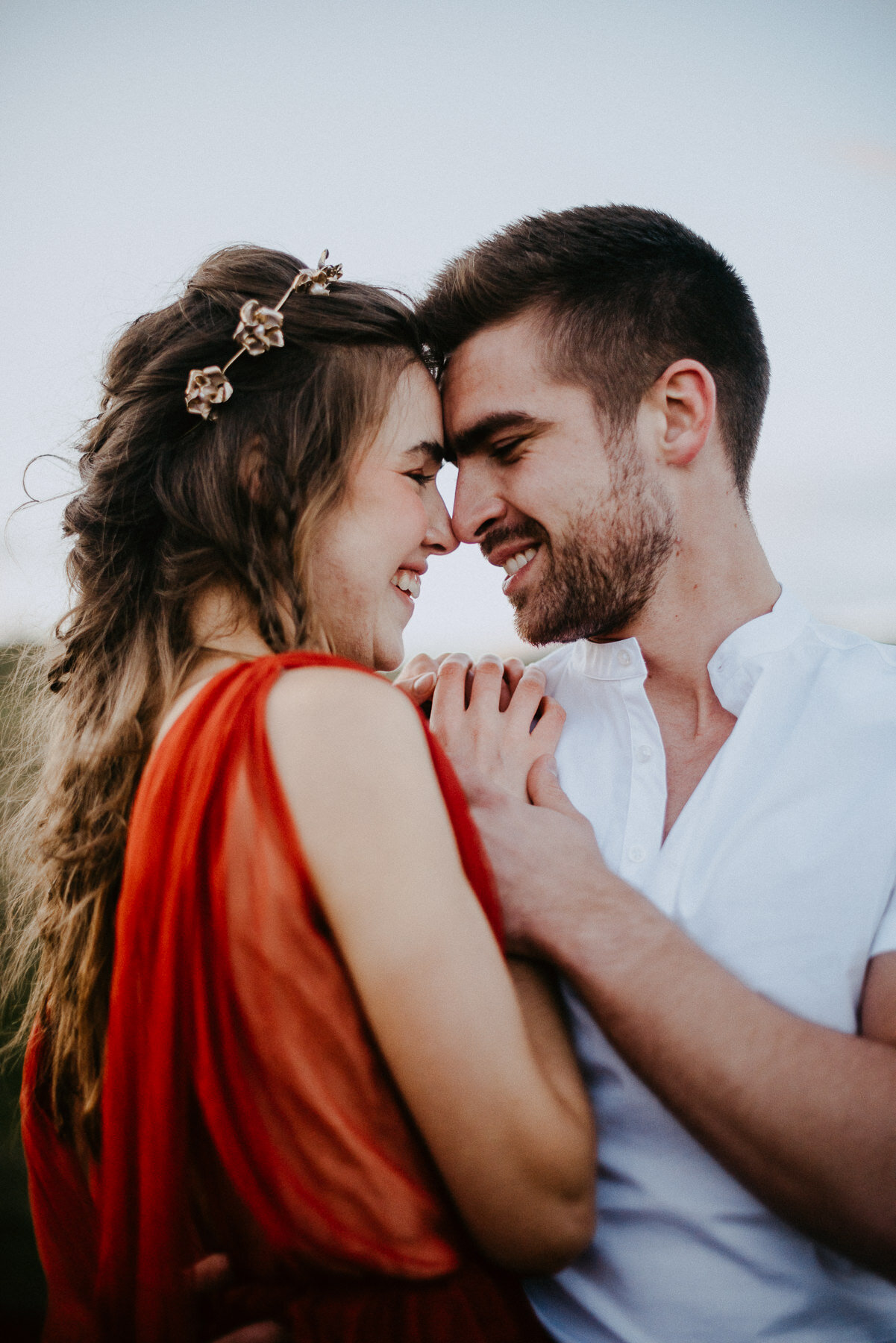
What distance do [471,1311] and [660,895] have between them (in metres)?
0.80

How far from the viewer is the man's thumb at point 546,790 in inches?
69.3

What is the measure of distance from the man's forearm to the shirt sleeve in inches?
9.1

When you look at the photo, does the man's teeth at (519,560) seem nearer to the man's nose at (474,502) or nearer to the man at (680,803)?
the man at (680,803)

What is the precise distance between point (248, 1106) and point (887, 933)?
1.22 meters

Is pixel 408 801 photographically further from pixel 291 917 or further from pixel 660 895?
pixel 660 895

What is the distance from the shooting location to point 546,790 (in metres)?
1.79

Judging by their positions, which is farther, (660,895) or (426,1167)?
(660,895)

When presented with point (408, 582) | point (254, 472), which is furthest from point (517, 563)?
point (254, 472)

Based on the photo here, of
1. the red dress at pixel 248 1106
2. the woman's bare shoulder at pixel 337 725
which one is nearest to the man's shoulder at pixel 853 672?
the woman's bare shoulder at pixel 337 725

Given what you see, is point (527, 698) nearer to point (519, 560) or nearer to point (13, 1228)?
point (519, 560)

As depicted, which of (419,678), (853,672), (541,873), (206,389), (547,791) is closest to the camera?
(541,873)

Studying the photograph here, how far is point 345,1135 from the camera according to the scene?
1.10 meters

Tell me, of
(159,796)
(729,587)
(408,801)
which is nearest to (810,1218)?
(408,801)

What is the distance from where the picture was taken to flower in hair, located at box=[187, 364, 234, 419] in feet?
5.41
